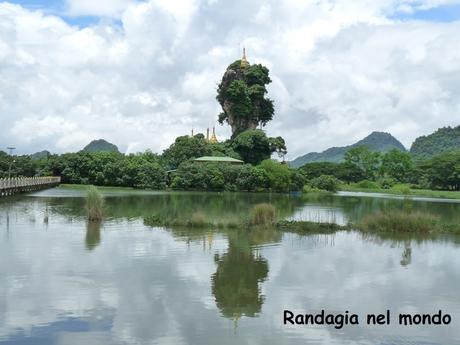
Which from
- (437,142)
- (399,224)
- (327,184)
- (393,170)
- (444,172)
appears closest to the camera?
(399,224)

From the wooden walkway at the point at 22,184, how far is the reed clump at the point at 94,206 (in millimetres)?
22318

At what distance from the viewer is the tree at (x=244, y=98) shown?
298 ft

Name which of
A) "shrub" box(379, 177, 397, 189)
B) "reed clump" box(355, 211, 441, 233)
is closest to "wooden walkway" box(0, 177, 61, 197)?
"reed clump" box(355, 211, 441, 233)

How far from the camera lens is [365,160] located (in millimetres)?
104000

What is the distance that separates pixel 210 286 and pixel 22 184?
46.6 metres

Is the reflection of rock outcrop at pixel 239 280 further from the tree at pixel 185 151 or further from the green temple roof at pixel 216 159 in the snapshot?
the tree at pixel 185 151

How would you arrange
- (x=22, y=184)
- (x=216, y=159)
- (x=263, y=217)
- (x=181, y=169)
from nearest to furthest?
(x=263, y=217)
(x=22, y=184)
(x=181, y=169)
(x=216, y=159)

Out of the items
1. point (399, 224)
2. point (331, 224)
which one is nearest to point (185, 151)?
point (331, 224)

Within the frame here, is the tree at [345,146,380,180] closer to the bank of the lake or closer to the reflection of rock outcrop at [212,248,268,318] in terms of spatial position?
the bank of the lake

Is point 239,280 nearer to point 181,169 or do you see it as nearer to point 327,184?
point 181,169

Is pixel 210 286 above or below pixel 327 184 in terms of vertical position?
below

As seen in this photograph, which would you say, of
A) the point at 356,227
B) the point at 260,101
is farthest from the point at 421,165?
the point at 356,227

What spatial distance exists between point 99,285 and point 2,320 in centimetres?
299

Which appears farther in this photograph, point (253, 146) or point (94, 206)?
point (253, 146)
